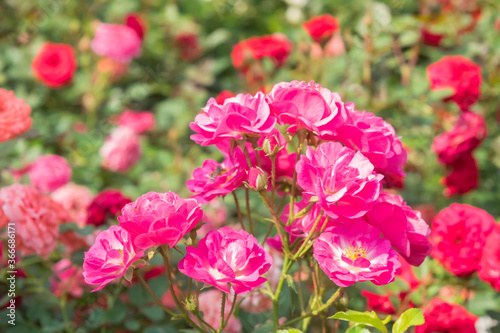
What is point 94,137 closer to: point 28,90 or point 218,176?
point 28,90

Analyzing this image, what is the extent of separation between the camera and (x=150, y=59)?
2.99 metres

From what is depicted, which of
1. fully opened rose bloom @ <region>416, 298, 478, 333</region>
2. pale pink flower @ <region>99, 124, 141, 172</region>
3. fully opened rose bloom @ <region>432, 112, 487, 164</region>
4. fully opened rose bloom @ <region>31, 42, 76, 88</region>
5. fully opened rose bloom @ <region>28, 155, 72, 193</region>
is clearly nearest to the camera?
fully opened rose bloom @ <region>416, 298, 478, 333</region>

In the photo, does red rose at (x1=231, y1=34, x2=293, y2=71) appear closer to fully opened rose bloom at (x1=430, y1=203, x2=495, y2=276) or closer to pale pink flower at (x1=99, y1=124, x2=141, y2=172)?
pale pink flower at (x1=99, y1=124, x2=141, y2=172)

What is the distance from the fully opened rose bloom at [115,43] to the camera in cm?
245

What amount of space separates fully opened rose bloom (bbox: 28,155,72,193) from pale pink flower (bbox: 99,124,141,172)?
320mm

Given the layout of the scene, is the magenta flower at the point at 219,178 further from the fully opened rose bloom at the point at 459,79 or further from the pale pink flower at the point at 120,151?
the pale pink flower at the point at 120,151

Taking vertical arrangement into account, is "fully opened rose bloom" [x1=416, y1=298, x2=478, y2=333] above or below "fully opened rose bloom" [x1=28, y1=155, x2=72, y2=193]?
above

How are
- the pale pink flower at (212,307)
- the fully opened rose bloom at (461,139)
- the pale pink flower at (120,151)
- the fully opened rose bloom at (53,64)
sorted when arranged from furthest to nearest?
the fully opened rose bloom at (53,64) < the pale pink flower at (120,151) < the fully opened rose bloom at (461,139) < the pale pink flower at (212,307)

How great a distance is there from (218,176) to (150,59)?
7.77 ft

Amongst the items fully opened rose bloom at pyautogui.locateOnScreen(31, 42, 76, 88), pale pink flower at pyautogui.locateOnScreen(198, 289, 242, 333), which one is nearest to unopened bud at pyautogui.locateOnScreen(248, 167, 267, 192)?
pale pink flower at pyautogui.locateOnScreen(198, 289, 242, 333)

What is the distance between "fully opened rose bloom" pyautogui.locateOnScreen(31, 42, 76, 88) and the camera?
2.31 meters

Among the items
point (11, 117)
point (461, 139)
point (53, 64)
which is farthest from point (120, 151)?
point (461, 139)

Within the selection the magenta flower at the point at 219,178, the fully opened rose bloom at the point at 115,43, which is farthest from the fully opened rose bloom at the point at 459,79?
the fully opened rose bloom at the point at 115,43

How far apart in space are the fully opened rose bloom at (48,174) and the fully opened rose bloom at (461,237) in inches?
44.8
